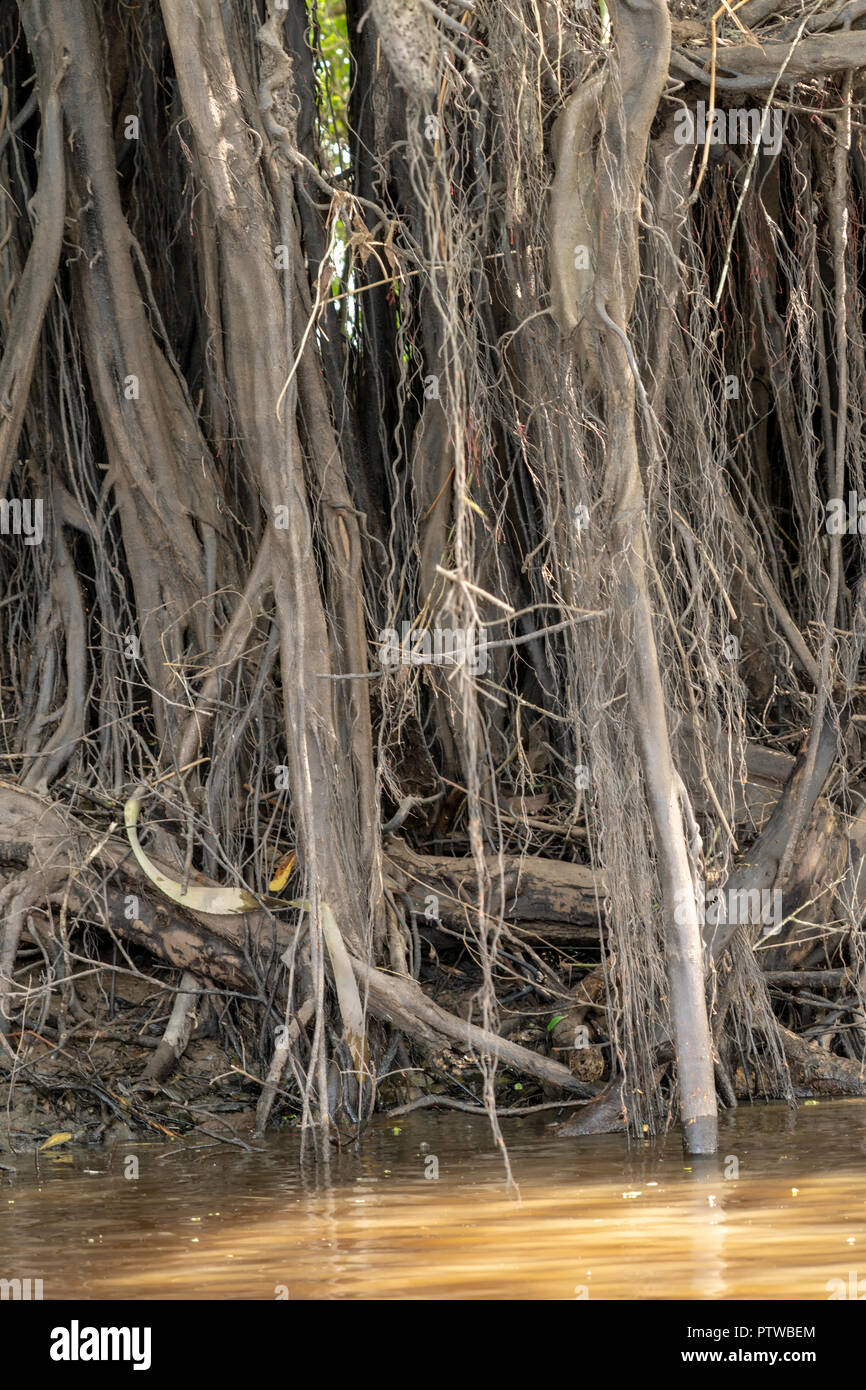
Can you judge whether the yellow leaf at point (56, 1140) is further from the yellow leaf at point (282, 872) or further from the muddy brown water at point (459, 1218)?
the yellow leaf at point (282, 872)

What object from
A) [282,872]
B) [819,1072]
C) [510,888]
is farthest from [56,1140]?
[819,1072]

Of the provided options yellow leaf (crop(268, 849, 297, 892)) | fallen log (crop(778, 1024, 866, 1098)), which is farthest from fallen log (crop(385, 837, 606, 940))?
fallen log (crop(778, 1024, 866, 1098))

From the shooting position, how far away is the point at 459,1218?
2.76 meters

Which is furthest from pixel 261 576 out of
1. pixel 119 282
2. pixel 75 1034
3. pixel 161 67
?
pixel 161 67

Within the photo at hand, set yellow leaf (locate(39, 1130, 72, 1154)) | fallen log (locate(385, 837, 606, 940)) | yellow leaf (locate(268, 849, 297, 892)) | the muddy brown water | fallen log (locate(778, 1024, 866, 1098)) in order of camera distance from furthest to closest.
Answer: fallen log (locate(385, 837, 606, 940)) < yellow leaf (locate(268, 849, 297, 892)) < fallen log (locate(778, 1024, 866, 1098)) < yellow leaf (locate(39, 1130, 72, 1154)) < the muddy brown water

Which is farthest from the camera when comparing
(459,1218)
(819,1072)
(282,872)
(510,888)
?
(510,888)

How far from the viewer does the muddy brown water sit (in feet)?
7.56

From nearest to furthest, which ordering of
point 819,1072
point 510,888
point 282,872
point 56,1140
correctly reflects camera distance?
point 56,1140
point 819,1072
point 282,872
point 510,888

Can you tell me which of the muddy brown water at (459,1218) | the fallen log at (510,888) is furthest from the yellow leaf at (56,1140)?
the fallen log at (510,888)

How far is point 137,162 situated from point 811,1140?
353 centimetres

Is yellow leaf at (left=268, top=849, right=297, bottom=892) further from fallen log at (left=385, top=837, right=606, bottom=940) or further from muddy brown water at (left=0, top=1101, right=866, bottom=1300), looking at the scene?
muddy brown water at (left=0, top=1101, right=866, bottom=1300)

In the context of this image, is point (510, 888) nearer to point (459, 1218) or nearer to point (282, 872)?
point (282, 872)

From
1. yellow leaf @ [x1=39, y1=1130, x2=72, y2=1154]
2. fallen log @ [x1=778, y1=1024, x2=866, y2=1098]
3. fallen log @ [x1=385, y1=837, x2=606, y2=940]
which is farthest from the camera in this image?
fallen log @ [x1=385, y1=837, x2=606, y2=940]

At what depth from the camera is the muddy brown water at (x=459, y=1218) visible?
2305 mm
